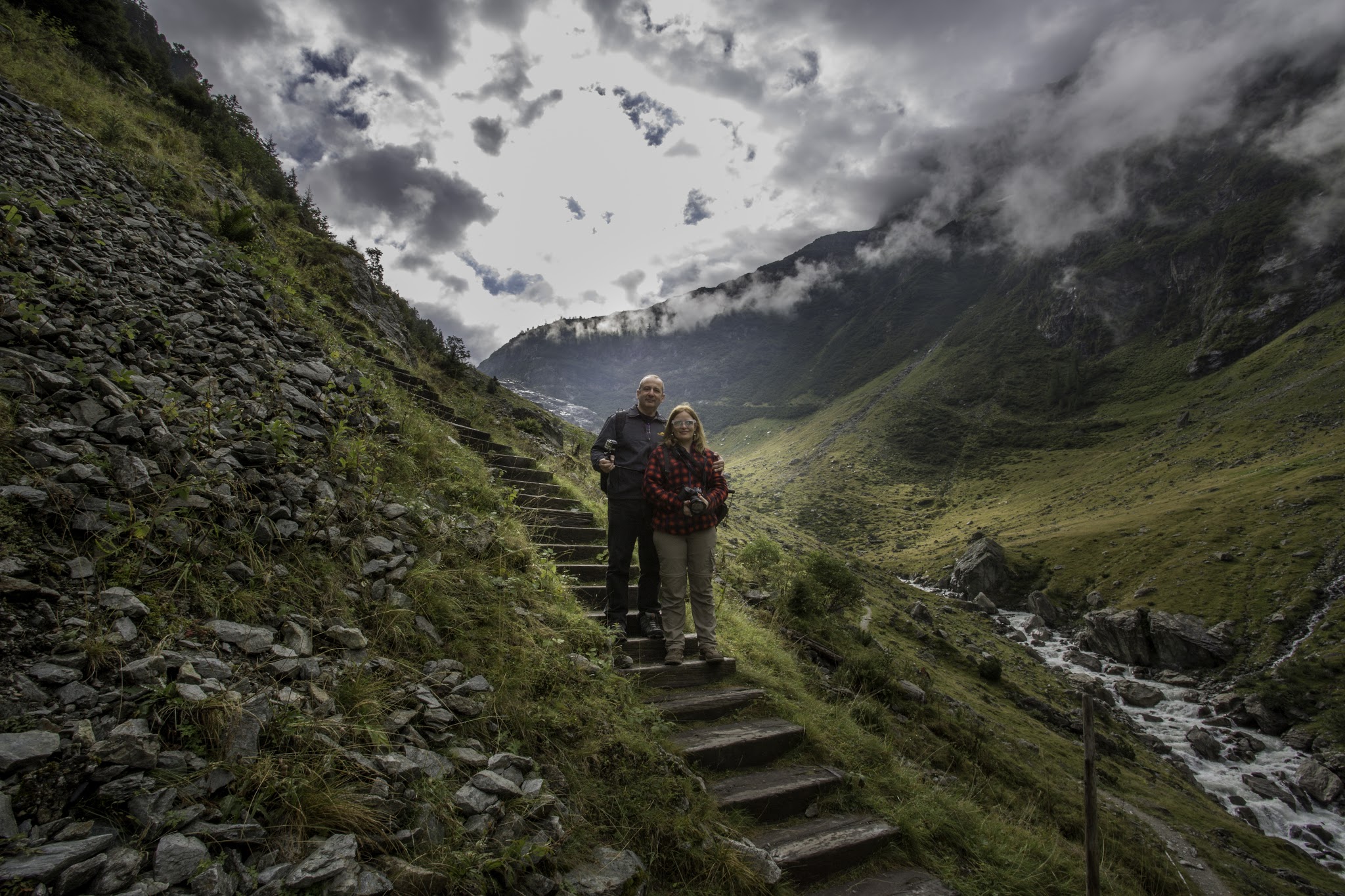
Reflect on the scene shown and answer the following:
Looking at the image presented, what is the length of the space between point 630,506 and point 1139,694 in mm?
55237

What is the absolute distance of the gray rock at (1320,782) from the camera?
30984 mm

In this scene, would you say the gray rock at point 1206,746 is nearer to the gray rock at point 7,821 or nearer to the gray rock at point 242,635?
the gray rock at point 242,635

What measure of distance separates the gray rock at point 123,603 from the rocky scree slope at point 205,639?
0.01 m

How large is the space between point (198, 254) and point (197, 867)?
27.7 ft

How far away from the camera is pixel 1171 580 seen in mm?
57188

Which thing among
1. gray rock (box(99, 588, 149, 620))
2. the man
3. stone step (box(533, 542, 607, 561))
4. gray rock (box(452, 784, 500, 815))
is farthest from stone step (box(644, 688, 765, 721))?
gray rock (box(99, 588, 149, 620))

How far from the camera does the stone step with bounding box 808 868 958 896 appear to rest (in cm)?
435

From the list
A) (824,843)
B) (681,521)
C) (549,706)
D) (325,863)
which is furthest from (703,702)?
(325,863)

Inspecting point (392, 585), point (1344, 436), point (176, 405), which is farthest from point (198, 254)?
point (1344, 436)

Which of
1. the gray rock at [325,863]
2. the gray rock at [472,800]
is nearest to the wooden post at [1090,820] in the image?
the gray rock at [472,800]

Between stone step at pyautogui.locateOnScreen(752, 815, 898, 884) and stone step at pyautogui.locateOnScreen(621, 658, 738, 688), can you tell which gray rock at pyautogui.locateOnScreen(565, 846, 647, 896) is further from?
stone step at pyautogui.locateOnScreen(621, 658, 738, 688)

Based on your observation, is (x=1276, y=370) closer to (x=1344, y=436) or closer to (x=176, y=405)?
(x=1344, y=436)

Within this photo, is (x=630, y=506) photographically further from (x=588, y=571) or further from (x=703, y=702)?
(x=703, y=702)

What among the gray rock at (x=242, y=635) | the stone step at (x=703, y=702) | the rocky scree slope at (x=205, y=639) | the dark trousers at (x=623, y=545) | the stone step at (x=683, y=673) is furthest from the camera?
the dark trousers at (x=623, y=545)
